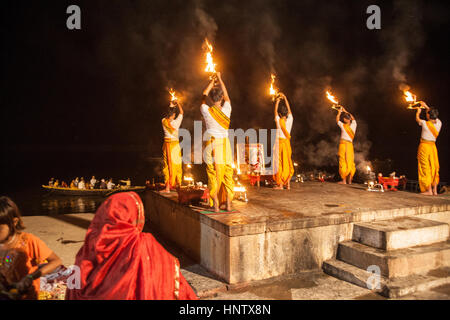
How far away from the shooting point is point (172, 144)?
8195 millimetres

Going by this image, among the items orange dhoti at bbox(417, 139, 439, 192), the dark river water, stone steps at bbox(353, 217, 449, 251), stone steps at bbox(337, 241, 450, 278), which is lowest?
the dark river water

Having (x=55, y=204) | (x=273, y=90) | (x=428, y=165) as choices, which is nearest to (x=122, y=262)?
(x=273, y=90)

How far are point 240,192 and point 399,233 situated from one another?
3656 mm

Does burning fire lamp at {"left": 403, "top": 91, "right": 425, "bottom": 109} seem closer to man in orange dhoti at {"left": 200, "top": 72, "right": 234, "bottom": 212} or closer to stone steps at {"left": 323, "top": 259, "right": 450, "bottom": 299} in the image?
stone steps at {"left": 323, "top": 259, "right": 450, "bottom": 299}

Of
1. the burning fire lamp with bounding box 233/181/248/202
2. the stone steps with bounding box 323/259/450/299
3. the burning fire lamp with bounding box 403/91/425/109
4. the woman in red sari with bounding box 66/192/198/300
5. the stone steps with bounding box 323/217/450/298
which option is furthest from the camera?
the burning fire lamp with bounding box 403/91/425/109

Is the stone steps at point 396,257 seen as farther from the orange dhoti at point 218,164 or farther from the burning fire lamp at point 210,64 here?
the burning fire lamp at point 210,64

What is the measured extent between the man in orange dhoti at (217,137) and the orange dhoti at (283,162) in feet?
13.2

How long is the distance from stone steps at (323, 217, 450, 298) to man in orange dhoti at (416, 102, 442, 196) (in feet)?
10.5

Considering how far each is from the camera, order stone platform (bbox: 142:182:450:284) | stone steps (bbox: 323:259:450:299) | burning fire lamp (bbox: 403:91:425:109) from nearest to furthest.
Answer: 1. stone steps (bbox: 323:259:450:299)
2. stone platform (bbox: 142:182:450:284)
3. burning fire lamp (bbox: 403:91:425:109)

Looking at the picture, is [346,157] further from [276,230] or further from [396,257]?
[276,230]

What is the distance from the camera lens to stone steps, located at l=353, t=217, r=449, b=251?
4844 millimetres

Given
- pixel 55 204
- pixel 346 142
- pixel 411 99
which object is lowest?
pixel 55 204

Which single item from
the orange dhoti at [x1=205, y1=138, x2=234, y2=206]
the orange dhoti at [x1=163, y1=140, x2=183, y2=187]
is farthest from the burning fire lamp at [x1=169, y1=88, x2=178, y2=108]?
the orange dhoti at [x1=205, y1=138, x2=234, y2=206]
